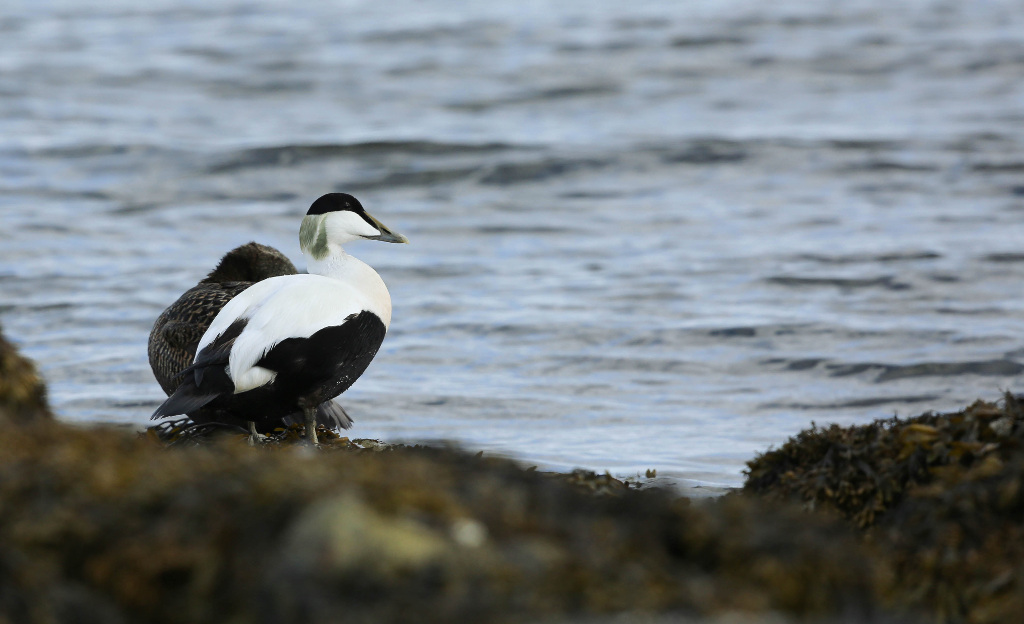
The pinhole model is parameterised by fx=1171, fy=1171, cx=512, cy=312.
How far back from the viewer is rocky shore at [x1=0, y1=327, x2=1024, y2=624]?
2.03 m

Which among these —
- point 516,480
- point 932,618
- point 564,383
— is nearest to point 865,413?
point 564,383

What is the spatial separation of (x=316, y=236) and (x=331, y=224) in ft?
0.31

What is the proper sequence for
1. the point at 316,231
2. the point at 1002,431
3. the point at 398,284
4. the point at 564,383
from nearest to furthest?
the point at 1002,431
the point at 316,231
the point at 564,383
the point at 398,284

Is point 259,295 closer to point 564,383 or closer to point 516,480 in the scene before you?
point 516,480

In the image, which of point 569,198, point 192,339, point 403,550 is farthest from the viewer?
point 569,198

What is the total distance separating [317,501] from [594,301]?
26.2 feet

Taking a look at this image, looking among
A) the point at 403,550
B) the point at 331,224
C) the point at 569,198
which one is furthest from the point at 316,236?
the point at 569,198

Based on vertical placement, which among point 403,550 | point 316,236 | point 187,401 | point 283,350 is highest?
point 316,236

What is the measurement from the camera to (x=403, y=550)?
6.75 ft

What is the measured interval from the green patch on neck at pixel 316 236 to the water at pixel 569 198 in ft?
4.60

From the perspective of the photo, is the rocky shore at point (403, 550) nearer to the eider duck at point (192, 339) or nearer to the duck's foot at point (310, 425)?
the duck's foot at point (310, 425)

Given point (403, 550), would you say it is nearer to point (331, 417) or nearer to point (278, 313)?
point (278, 313)

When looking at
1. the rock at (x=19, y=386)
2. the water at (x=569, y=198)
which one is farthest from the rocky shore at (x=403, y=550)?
the water at (x=569, y=198)

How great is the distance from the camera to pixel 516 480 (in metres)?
2.71
